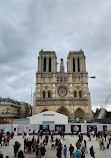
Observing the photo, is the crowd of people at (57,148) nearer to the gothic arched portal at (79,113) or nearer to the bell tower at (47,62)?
the gothic arched portal at (79,113)

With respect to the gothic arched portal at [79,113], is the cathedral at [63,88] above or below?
above

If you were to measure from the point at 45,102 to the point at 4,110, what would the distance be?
60.3 ft

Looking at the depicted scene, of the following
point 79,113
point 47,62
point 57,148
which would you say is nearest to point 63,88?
point 79,113

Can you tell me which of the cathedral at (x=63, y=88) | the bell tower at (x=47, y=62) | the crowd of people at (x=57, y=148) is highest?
the bell tower at (x=47, y=62)

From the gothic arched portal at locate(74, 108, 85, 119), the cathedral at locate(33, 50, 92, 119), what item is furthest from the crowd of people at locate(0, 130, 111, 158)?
the gothic arched portal at locate(74, 108, 85, 119)

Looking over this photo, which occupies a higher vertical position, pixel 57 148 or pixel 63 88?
pixel 63 88

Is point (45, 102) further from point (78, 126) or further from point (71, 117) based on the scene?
point (78, 126)

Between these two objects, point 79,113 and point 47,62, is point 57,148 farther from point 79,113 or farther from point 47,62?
point 47,62

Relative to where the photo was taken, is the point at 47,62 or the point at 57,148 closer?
the point at 57,148

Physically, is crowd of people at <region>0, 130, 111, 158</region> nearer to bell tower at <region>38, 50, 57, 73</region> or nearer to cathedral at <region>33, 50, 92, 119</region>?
cathedral at <region>33, 50, 92, 119</region>

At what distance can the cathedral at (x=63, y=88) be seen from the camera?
161 feet

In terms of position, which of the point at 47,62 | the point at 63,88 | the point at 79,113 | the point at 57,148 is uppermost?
the point at 47,62

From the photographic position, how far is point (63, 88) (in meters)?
53.9

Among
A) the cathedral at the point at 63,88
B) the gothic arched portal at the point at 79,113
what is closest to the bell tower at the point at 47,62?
the cathedral at the point at 63,88
